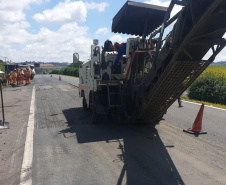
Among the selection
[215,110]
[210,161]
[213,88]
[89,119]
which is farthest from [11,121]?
[213,88]

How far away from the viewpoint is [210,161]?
205 inches

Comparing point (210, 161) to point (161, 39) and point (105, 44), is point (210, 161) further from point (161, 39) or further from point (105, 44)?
point (105, 44)

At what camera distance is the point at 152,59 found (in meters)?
6.20

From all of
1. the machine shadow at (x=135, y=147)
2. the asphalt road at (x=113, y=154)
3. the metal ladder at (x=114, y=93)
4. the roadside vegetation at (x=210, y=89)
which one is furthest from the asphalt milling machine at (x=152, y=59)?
the roadside vegetation at (x=210, y=89)

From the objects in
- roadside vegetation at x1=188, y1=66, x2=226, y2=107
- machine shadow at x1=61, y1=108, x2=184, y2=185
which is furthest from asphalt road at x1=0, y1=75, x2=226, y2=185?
roadside vegetation at x1=188, y1=66, x2=226, y2=107

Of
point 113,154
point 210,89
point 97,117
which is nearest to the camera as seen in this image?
point 113,154

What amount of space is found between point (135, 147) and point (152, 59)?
219 cm

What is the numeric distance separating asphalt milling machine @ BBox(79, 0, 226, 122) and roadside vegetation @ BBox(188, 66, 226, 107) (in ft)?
26.2

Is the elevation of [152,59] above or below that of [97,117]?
above

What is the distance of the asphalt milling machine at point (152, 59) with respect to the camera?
464cm

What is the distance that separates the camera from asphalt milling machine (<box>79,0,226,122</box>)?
183 inches

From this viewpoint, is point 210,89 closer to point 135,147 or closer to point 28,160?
point 135,147

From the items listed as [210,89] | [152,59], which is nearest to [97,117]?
[152,59]

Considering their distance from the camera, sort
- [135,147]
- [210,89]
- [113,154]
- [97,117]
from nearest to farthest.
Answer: [113,154] → [135,147] → [97,117] → [210,89]
